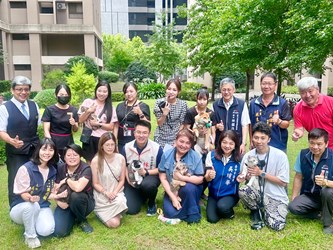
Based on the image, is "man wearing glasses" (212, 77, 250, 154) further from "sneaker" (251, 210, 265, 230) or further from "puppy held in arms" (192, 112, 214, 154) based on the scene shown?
"sneaker" (251, 210, 265, 230)

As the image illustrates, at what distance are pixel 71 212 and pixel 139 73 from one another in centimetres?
2946

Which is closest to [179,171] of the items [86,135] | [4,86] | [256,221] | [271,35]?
[256,221]

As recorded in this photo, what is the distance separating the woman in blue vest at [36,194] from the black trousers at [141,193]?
3.28 ft

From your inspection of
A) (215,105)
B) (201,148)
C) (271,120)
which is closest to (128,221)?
(201,148)

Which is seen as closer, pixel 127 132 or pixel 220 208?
pixel 220 208

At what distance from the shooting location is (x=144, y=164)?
4.42 meters

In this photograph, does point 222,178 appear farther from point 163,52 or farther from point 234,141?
point 163,52

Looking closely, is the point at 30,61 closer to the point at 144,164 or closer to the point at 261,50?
the point at 261,50

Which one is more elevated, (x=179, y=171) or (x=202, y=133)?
(x=202, y=133)

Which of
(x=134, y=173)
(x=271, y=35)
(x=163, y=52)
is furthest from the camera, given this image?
(x=163, y=52)

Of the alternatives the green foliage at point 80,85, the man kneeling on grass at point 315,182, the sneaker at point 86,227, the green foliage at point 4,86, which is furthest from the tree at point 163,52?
the sneaker at point 86,227

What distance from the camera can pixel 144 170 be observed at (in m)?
4.34

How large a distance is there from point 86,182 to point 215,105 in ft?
6.69

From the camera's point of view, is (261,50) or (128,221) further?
(261,50)
